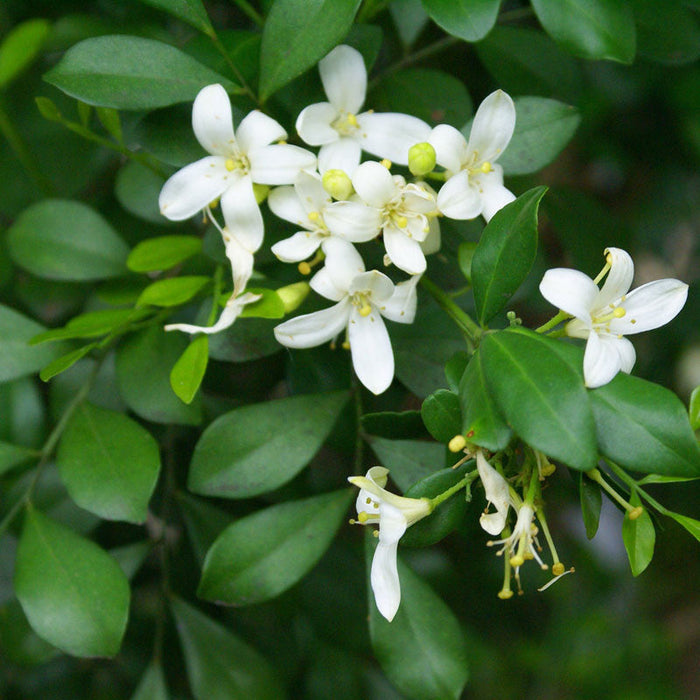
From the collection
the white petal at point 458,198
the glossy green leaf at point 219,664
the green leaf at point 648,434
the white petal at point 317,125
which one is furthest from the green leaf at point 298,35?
the glossy green leaf at point 219,664

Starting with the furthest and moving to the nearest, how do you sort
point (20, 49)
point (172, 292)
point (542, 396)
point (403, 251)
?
point (20, 49), point (172, 292), point (403, 251), point (542, 396)

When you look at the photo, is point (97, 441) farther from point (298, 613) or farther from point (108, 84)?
point (298, 613)

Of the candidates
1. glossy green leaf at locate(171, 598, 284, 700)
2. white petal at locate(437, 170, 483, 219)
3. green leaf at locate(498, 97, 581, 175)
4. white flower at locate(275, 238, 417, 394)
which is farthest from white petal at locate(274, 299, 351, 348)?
glossy green leaf at locate(171, 598, 284, 700)

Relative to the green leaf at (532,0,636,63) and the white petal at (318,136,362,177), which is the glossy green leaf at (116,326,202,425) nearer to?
the white petal at (318,136,362,177)

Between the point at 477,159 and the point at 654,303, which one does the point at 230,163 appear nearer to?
the point at 477,159

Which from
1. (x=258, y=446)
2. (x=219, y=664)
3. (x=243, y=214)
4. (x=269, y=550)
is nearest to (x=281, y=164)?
(x=243, y=214)

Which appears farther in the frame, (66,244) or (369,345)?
(66,244)

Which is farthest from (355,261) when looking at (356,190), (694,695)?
(694,695)
